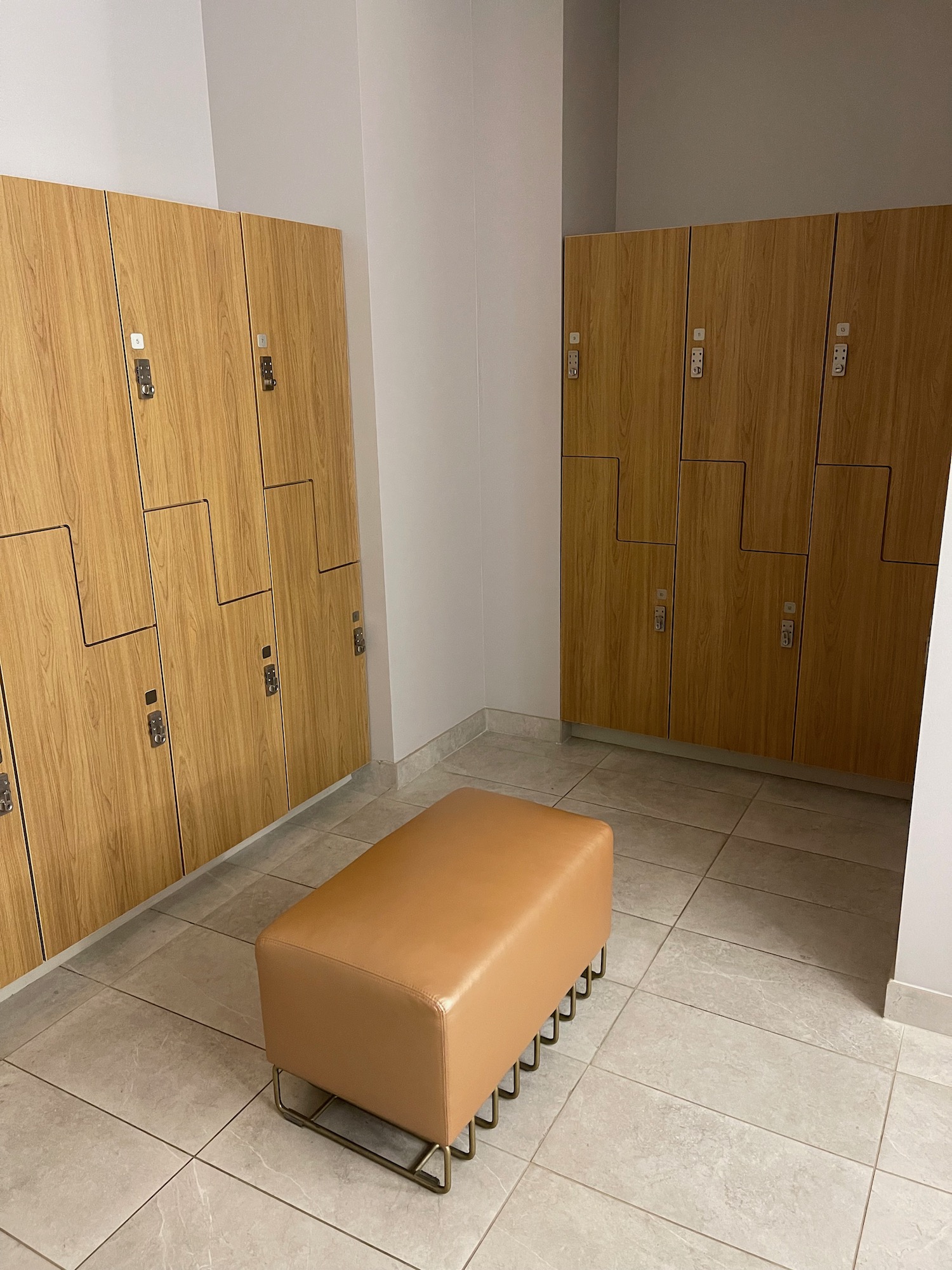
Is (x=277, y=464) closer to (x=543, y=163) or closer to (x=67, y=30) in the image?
(x=67, y=30)

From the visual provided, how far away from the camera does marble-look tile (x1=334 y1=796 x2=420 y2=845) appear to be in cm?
352

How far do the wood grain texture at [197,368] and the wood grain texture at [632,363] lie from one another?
1.43 m

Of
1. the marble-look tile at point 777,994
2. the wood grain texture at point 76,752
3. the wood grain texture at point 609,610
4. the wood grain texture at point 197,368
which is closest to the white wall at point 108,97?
the wood grain texture at point 197,368

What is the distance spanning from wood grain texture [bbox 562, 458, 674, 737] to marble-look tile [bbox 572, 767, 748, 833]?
1.01ft

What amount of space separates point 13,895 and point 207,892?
2.54 feet

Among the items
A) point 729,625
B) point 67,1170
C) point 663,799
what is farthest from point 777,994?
point 67,1170

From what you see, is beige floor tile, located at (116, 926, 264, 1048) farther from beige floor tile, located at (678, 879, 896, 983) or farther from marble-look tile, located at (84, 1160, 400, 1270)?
beige floor tile, located at (678, 879, 896, 983)

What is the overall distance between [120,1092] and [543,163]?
356 centimetres

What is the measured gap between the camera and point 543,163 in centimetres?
374

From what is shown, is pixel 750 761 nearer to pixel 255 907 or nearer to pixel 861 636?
pixel 861 636

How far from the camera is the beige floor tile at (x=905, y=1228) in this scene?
1.83m

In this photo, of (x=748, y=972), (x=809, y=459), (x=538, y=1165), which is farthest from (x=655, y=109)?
(x=538, y=1165)

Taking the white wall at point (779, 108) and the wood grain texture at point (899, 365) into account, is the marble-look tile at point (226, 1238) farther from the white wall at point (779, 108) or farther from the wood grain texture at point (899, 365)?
the white wall at point (779, 108)

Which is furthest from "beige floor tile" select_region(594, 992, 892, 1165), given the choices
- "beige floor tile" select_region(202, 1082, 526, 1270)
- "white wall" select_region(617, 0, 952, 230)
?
"white wall" select_region(617, 0, 952, 230)
